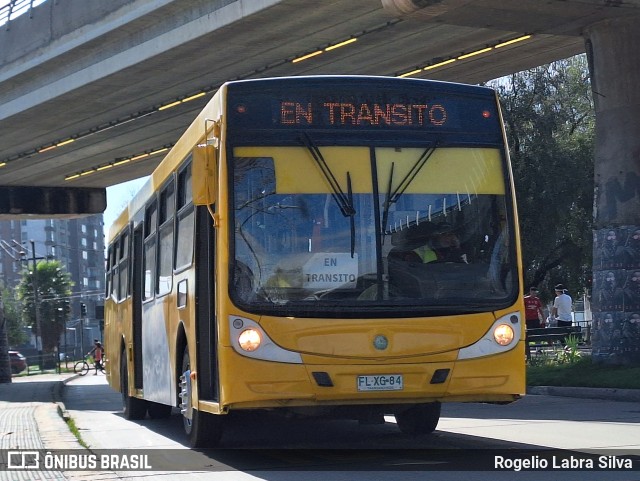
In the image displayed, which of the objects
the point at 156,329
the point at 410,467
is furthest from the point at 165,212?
the point at 410,467

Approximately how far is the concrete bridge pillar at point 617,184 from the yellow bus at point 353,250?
9305 millimetres

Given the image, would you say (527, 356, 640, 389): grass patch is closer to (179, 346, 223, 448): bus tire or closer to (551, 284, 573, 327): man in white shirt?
(551, 284, 573, 327): man in white shirt

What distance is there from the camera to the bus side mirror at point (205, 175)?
9828 millimetres

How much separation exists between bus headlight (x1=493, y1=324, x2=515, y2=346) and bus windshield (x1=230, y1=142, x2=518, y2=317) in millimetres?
210

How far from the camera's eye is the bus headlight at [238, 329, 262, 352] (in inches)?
369

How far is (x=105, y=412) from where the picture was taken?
64.0 feet

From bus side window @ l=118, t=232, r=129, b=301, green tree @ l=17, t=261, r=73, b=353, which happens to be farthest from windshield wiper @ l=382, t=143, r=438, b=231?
green tree @ l=17, t=261, r=73, b=353

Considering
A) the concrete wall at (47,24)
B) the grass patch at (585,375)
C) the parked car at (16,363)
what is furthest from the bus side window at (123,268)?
the parked car at (16,363)

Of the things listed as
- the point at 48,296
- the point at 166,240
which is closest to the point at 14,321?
the point at 48,296

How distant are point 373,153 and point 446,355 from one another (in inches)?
71.1

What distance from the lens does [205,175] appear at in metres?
9.88

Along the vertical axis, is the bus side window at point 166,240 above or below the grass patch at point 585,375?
above

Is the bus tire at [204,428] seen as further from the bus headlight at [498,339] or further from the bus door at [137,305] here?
the bus door at [137,305]

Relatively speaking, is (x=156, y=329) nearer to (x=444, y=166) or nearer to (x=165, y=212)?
(x=165, y=212)
